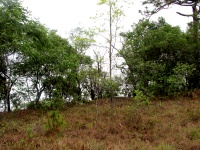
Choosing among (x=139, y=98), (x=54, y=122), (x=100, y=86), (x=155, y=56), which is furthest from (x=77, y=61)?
(x=54, y=122)

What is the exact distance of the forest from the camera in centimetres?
811

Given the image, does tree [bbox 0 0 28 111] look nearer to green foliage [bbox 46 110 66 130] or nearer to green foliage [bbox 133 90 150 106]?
green foliage [bbox 46 110 66 130]

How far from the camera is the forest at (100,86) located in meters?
8.11

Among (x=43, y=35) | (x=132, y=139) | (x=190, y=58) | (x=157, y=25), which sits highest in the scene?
(x=157, y=25)

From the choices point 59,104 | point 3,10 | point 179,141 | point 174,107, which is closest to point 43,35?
point 3,10

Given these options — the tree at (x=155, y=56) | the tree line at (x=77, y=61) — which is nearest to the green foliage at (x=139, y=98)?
the tree line at (x=77, y=61)

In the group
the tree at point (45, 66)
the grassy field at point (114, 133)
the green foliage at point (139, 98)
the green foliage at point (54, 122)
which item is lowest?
the grassy field at point (114, 133)

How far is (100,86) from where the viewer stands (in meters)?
16.4

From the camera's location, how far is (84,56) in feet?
69.9

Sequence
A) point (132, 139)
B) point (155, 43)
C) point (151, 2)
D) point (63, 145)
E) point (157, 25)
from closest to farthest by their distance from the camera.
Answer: point (63, 145), point (132, 139), point (151, 2), point (155, 43), point (157, 25)

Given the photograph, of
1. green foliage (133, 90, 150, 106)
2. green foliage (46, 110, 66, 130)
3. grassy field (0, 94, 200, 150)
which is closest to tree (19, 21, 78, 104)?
grassy field (0, 94, 200, 150)

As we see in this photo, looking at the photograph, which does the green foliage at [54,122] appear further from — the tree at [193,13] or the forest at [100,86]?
the tree at [193,13]

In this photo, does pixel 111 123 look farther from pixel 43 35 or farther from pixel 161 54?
pixel 161 54

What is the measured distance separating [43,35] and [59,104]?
175 inches
